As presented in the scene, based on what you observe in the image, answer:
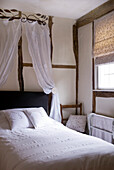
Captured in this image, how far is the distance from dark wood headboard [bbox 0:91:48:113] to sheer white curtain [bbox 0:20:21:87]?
0.36 m

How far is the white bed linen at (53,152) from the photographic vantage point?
6.49 feet

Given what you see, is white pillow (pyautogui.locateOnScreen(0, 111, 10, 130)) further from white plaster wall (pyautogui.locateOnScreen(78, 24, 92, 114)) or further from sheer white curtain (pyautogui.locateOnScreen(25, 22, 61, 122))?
white plaster wall (pyautogui.locateOnScreen(78, 24, 92, 114))

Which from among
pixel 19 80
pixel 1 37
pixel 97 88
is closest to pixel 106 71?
pixel 97 88

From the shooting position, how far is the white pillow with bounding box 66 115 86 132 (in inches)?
168

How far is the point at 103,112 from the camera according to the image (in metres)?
3.86

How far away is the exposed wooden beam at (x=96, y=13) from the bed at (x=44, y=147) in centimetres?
217

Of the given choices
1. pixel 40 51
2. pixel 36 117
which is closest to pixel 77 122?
pixel 36 117

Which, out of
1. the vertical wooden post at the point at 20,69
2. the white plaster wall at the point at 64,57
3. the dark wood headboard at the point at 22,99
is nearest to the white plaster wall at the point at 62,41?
the white plaster wall at the point at 64,57

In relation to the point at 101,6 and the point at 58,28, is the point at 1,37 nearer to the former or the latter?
the point at 58,28

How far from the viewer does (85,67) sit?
14.7 ft

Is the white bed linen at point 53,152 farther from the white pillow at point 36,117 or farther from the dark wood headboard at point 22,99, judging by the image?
the dark wood headboard at point 22,99

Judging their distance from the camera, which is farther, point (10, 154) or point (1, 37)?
point (1, 37)

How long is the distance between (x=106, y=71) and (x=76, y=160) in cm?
231

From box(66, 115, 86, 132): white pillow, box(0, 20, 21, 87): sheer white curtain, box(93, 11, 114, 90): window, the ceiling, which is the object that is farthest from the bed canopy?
box(93, 11, 114, 90): window
